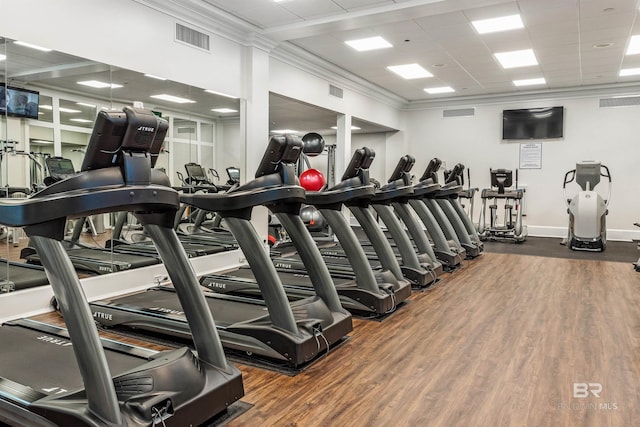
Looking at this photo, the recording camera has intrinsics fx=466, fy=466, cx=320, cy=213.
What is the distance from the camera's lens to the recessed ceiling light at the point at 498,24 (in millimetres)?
5601

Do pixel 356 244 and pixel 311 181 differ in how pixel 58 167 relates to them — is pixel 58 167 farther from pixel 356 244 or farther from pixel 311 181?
pixel 311 181

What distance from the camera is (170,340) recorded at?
308cm

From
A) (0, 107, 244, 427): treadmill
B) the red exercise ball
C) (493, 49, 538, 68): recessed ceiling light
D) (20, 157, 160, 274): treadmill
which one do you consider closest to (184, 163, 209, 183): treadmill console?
(20, 157, 160, 274): treadmill

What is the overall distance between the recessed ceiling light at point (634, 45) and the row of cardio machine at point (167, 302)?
15.0 feet

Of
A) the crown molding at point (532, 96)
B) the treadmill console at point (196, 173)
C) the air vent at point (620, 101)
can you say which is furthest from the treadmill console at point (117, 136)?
the air vent at point (620, 101)

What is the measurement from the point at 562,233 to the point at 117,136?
982 cm

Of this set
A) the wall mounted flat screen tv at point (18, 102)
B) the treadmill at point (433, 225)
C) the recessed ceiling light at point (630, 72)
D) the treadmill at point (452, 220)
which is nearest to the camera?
the wall mounted flat screen tv at point (18, 102)

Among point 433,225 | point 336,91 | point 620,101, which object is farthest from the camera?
point 620,101

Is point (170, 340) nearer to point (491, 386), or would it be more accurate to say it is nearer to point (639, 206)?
point (491, 386)

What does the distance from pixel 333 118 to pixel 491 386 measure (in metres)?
8.63

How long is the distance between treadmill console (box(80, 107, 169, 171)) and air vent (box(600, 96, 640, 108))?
→ 9.89 meters

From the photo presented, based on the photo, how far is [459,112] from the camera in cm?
1058

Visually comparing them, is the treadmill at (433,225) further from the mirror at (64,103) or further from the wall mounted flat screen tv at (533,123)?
the wall mounted flat screen tv at (533,123)

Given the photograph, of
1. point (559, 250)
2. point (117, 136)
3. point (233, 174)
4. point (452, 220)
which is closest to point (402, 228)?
point (452, 220)
